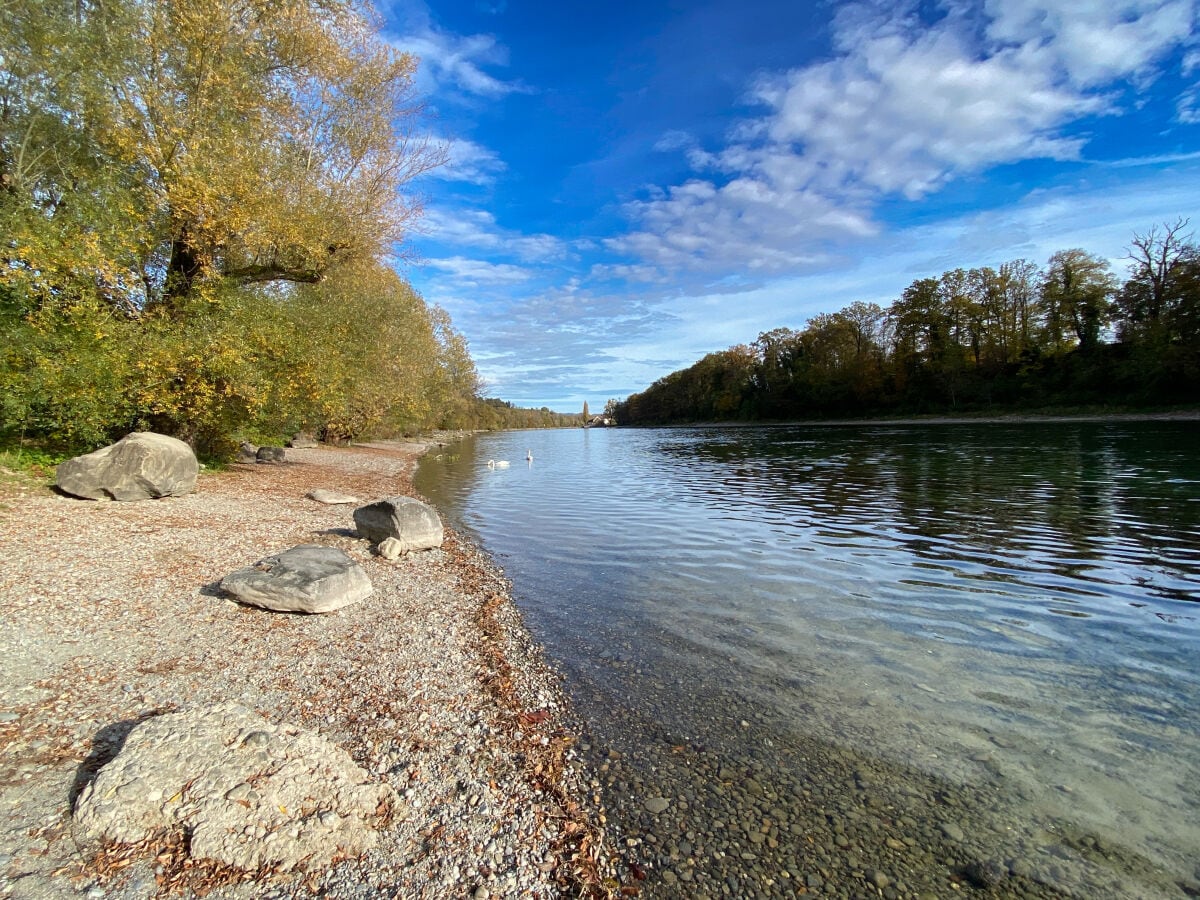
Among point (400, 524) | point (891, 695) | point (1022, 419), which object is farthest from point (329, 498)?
point (1022, 419)

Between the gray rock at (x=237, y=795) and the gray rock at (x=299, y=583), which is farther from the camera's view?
the gray rock at (x=299, y=583)

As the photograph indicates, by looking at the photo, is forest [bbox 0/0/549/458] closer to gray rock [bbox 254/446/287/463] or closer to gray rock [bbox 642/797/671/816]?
gray rock [bbox 254/446/287/463]

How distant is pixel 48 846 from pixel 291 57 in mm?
21914

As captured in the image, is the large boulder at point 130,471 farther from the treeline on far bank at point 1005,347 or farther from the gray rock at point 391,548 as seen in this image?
the treeline on far bank at point 1005,347

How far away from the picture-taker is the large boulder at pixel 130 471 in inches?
441

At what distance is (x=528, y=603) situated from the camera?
8.91m

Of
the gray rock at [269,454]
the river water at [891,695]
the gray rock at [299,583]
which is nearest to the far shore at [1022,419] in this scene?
the river water at [891,695]

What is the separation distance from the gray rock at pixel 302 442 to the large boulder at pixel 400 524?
25.4m

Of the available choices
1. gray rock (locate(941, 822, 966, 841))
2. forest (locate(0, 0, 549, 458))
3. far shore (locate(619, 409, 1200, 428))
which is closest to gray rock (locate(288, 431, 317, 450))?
forest (locate(0, 0, 549, 458))

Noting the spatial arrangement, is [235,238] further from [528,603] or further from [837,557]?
[837,557]

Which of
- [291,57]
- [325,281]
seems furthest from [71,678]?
[291,57]

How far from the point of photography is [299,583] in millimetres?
7223

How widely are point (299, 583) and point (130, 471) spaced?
7656mm

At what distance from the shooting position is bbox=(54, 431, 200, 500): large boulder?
36.8ft
